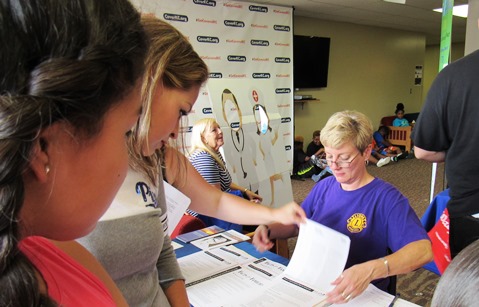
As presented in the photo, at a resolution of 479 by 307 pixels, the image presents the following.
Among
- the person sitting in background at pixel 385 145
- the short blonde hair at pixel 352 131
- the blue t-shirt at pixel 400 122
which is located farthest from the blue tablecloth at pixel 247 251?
the blue t-shirt at pixel 400 122

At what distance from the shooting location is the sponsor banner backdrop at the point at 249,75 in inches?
153

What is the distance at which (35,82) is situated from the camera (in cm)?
30

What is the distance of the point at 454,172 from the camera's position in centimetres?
162

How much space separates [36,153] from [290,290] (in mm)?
1094

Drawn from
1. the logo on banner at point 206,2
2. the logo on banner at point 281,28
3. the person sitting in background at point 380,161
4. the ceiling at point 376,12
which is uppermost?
the ceiling at point 376,12

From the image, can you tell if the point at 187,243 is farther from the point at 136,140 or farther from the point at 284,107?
the point at 284,107

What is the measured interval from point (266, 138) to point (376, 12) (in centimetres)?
398

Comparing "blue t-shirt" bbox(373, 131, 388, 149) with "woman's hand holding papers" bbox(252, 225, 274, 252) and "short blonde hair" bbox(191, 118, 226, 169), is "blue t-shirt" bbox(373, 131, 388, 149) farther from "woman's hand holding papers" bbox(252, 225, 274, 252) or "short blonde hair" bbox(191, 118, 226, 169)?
"woman's hand holding papers" bbox(252, 225, 274, 252)

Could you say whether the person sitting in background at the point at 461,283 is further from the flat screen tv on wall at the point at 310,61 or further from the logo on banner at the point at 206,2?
the flat screen tv on wall at the point at 310,61

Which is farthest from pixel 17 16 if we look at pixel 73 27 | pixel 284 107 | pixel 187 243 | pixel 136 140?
pixel 284 107

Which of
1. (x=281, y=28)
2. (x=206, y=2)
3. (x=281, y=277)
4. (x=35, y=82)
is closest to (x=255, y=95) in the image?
(x=206, y=2)

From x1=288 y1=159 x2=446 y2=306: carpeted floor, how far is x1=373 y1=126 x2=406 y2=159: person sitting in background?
19 centimetres

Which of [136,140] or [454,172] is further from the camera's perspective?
[454,172]

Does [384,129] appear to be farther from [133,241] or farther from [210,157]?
[133,241]
